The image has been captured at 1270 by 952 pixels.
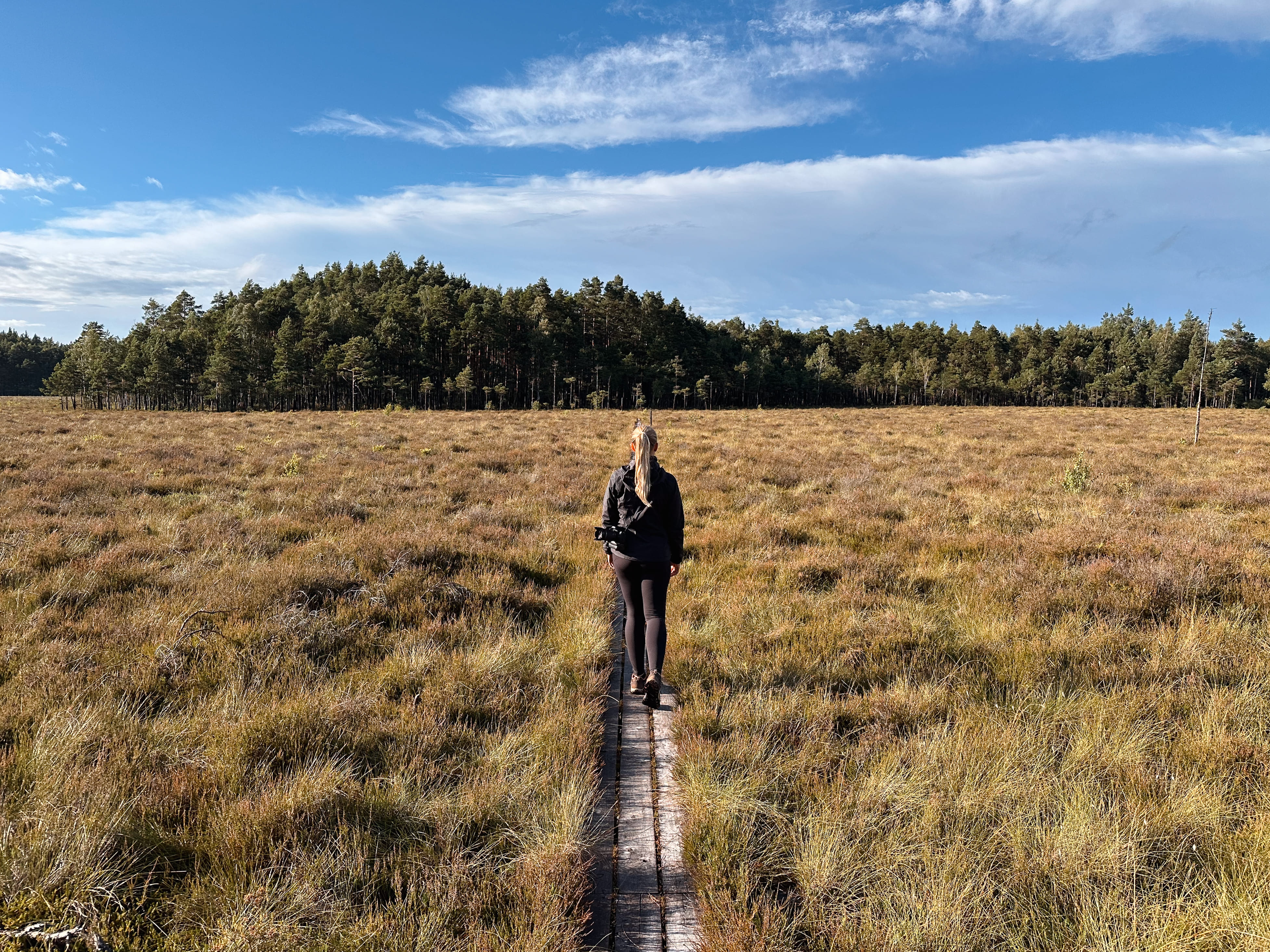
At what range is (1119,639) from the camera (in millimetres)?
5555

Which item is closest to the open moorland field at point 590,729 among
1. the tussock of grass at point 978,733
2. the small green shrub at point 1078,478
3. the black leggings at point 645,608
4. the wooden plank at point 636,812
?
the tussock of grass at point 978,733

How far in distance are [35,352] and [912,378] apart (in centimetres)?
17667

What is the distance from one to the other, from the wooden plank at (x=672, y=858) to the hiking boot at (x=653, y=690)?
9.7 inches

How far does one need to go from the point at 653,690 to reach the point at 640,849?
154cm

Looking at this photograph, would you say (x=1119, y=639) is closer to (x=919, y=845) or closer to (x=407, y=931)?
(x=919, y=845)

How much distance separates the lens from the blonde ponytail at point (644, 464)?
15.9 ft

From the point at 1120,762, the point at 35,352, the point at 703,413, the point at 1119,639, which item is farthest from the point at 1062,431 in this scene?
the point at 35,352

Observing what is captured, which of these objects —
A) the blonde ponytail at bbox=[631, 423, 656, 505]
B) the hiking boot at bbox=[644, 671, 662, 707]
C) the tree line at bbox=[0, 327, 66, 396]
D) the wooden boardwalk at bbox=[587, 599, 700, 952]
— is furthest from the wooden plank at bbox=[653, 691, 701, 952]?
the tree line at bbox=[0, 327, 66, 396]

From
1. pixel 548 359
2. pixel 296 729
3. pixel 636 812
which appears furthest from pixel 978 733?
pixel 548 359

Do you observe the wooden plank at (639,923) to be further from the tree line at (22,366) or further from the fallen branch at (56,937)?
the tree line at (22,366)

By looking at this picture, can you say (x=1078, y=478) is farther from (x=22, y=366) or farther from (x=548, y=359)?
(x=22, y=366)

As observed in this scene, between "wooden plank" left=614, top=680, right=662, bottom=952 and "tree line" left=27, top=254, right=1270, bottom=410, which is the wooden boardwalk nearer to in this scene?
"wooden plank" left=614, top=680, right=662, bottom=952

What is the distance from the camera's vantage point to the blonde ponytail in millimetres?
4852

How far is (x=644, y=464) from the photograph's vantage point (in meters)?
4.88
